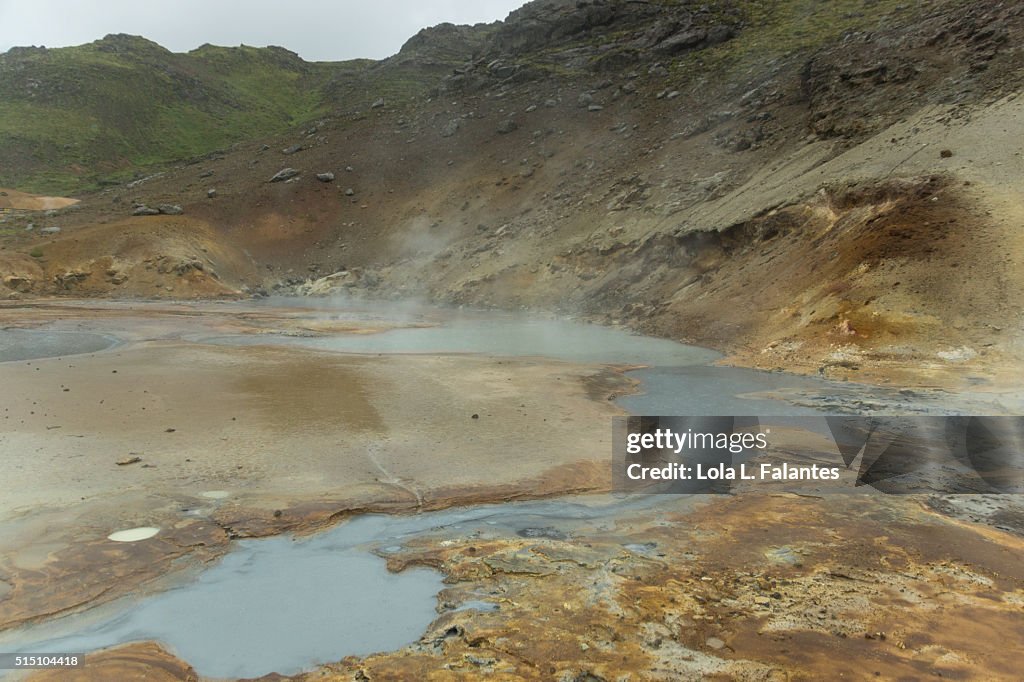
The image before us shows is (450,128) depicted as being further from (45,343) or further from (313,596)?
(313,596)

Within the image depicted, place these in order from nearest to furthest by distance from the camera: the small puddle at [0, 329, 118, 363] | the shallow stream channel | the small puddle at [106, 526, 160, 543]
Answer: the shallow stream channel
the small puddle at [106, 526, 160, 543]
the small puddle at [0, 329, 118, 363]

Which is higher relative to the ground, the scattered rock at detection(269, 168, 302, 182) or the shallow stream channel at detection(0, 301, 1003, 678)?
the scattered rock at detection(269, 168, 302, 182)

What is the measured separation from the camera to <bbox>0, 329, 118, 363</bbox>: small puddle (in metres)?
15.4

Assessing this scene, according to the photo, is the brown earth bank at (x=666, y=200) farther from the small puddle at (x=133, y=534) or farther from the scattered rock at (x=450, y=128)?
the small puddle at (x=133, y=534)

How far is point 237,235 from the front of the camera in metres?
42.2

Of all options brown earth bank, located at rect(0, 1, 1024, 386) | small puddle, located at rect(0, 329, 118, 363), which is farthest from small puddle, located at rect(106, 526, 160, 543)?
brown earth bank, located at rect(0, 1, 1024, 386)

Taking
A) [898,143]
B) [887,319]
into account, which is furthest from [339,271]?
[887,319]

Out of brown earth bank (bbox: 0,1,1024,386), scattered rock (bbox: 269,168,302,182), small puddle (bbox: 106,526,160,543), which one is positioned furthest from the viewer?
scattered rock (bbox: 269,168,302,182)

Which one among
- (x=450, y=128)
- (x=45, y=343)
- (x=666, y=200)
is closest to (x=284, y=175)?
(x=450, y=128)

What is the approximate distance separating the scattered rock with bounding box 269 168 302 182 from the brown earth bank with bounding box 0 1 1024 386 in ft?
3.76

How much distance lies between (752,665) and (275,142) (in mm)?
56050

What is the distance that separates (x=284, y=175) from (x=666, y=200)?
91.6 feet

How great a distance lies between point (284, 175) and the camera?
155ft

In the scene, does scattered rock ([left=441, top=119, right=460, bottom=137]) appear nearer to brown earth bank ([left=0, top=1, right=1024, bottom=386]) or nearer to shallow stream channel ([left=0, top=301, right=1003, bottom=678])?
brown earth bank ([left=0, top=1, right=1024, bottom=386])
